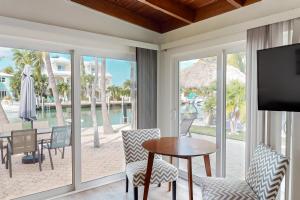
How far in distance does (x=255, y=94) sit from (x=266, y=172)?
885 mm

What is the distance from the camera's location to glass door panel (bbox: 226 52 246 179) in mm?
2736

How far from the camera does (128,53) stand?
350cm

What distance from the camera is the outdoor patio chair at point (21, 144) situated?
260 centimetres

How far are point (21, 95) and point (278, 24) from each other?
9.54 ft

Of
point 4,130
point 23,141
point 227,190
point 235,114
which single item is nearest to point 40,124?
point 23,141

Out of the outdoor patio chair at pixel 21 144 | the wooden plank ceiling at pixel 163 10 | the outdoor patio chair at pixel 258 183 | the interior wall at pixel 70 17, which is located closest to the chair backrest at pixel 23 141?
the outdoor patio chair at pixel 21 144

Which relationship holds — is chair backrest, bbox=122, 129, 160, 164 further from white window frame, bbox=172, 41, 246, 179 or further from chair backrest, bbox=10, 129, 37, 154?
chair backrest, bbox=10, 129, 37, 154

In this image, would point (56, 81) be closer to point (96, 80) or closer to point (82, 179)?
point (96, 80)

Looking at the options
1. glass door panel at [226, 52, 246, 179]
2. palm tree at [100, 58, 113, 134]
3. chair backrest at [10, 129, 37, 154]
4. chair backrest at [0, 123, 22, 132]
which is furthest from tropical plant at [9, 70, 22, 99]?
glass door panel at [226, 52, 246, 179]

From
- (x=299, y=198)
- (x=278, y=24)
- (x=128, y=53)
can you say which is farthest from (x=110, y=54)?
(x=299, y=198)

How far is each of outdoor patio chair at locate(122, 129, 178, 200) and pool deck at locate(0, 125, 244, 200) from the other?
584 millimetres

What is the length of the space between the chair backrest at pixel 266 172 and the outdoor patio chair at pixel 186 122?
1376 millimetres

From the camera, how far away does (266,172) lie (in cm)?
179

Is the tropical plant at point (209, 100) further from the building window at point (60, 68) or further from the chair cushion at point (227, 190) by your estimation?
Result: the building window at point (60, 68)
